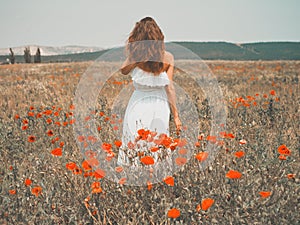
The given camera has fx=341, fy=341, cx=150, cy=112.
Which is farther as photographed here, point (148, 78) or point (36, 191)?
point (148, 78)

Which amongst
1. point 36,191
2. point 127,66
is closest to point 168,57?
point 127,66

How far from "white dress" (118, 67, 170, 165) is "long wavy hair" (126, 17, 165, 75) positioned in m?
0.09

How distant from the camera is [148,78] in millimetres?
3537

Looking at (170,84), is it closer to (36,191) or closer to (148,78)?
(148,78)

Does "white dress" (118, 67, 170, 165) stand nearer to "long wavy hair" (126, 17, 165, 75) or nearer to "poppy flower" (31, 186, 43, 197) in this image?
"long wavy hair" (126, 17, 165, 75)

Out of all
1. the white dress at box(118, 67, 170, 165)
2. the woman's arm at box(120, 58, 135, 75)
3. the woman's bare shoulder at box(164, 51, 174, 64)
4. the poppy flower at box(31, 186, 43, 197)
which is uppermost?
the woman's bare shoulder at box(164, 51, 174, 64)

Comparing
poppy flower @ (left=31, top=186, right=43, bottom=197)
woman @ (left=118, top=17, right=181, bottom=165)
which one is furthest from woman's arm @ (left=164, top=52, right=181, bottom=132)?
poppy flower @ (left=31, top=186, right=43, bottom=197)

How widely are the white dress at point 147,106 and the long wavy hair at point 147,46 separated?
94 mm

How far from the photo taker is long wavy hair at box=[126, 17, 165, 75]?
3.39 meters

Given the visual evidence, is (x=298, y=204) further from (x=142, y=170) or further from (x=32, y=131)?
(x=32, y=131)

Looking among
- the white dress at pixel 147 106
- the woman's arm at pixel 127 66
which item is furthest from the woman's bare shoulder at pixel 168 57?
the woman's arm at pixel 127 66

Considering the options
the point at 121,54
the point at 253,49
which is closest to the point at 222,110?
the point at 121,54

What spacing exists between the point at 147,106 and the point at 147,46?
0.63 m

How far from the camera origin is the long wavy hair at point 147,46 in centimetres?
339
